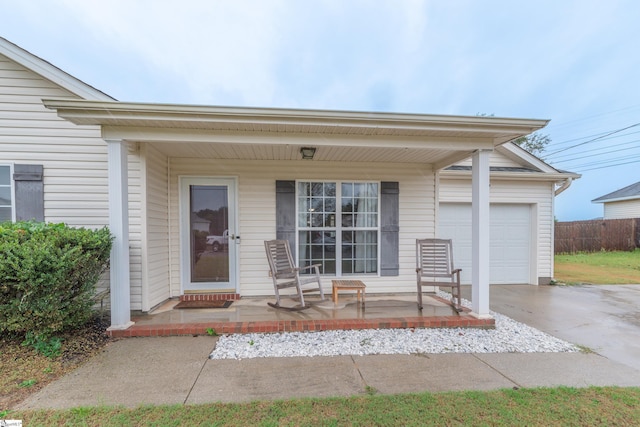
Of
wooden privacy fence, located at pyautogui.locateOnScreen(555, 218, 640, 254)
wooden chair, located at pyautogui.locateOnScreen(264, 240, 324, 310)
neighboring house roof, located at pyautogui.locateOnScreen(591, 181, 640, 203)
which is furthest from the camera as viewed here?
neighboring house roof, located at pyautogui.locateOnScreen(591, 181, 640, 203)

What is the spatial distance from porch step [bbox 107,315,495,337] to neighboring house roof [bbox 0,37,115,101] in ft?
10.0

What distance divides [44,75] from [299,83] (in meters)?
12.4

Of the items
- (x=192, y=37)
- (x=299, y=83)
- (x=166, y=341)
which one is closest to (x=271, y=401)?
(x=166, y=341)

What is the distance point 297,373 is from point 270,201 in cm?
286

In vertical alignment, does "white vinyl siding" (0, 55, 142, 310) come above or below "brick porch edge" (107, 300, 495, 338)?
above

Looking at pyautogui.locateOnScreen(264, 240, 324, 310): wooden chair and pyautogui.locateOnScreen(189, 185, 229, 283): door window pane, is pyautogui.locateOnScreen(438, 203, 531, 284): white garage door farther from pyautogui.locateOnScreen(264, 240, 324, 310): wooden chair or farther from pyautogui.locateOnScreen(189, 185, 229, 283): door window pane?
pyautogui.locateOnScreen(189, 185, 229, 283): door window pane

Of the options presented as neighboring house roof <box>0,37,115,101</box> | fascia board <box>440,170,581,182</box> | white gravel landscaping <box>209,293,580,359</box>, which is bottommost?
white gravel landscaping <box>209,293,580,359</box>

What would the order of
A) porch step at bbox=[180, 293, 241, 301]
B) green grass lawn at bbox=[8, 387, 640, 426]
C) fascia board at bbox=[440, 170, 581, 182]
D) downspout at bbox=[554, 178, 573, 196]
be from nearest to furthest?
1. green grass lawn at bbox=[8, 387, 640, 426]
2. porch step at bbox=[180, 293, 241, 301]
3. fascia board at bbox=[440, 170, 581, 182]
4. downspout at bbox=[554, 178, 573, 196]

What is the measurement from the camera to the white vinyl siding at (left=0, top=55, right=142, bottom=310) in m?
3.77

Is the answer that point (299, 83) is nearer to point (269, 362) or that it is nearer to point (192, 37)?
point (192, 37)

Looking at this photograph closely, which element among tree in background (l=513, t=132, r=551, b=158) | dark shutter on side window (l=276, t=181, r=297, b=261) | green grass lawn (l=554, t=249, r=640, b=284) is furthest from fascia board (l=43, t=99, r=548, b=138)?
tree in background (l=513, t=132, r=551, b=158)

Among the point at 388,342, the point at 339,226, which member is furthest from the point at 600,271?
the point at 388,342

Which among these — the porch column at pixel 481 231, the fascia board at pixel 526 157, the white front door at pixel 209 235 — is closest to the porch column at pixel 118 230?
the white front door at pixel 209 235

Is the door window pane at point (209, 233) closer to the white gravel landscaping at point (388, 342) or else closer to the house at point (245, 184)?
the house at point (245, 184)
